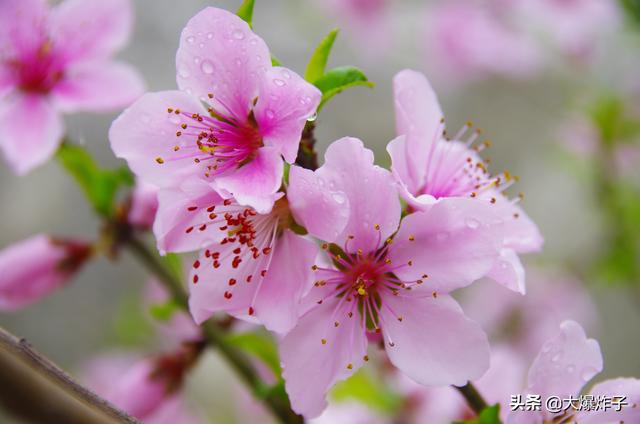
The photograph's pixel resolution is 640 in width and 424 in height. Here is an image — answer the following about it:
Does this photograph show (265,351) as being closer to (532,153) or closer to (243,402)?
(243,402)

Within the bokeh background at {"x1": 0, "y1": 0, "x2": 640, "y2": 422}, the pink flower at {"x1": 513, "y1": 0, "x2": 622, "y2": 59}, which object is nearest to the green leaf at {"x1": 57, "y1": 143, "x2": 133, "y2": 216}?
the bokeh background at {"x1": 0, "y1": 0, "x2": 640, "y2": 422}

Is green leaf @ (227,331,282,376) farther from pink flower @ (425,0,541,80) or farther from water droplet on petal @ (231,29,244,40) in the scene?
pink flower @ (425,0,541,80)

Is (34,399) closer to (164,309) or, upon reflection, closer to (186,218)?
(186,218)

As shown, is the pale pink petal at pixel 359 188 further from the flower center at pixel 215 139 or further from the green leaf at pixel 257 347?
the green leaf at pixel 257 347

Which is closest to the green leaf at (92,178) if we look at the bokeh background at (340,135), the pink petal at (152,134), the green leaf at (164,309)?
the green leaf at (164,309)

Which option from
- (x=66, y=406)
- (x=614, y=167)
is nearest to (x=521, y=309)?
(x=614, y=167)

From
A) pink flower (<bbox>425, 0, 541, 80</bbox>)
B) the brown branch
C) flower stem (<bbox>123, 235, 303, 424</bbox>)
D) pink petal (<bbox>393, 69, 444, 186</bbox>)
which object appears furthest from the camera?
pink flower (<bbox>425, 0, 541, 80</bbox>)
